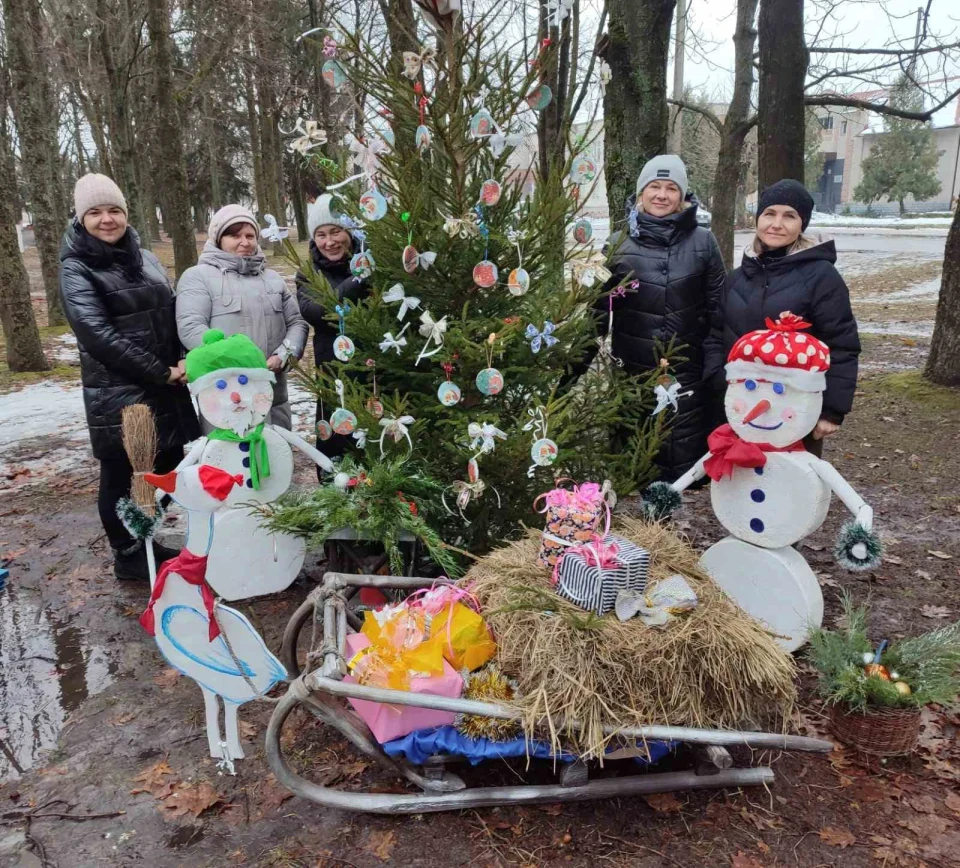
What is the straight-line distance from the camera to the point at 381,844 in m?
2.55

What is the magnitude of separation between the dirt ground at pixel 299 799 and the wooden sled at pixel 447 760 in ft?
0.42

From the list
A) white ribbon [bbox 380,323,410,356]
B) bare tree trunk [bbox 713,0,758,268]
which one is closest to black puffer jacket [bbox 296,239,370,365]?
white ribbon [bbox 380,323,410,356]

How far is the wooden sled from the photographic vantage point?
2.38 meters

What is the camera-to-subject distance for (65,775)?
9.72 feet

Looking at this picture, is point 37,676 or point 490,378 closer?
point 490,378

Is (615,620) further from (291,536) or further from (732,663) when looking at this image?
(291,536)

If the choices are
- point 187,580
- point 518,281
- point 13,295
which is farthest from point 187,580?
point 13,295

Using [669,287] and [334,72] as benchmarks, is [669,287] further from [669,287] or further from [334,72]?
[334,72]

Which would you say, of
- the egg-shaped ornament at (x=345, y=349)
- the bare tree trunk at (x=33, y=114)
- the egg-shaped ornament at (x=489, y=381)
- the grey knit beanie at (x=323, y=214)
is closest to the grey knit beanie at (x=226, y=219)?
the grey knit beanie at (x=323, y=214)

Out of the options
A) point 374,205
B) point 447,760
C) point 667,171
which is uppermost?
point 667,171

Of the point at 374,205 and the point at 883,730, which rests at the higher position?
the point at 374,205

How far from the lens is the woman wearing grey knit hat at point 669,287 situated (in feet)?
12.2

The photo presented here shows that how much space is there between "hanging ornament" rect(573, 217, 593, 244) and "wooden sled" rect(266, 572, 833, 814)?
2.07m

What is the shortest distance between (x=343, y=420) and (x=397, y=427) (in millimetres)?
277
